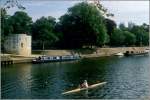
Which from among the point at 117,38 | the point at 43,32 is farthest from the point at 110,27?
the point at 43,32

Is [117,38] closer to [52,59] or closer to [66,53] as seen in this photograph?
[66,53]

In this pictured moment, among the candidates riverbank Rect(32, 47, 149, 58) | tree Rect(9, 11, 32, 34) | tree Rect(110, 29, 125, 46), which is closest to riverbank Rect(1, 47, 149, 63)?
riverbank Rect(32, 47, 149, 58)

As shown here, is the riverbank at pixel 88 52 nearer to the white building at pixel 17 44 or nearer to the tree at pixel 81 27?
the tree at pixel 81 27

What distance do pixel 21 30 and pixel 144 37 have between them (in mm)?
69184

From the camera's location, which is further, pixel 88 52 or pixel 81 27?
pixel 88 52

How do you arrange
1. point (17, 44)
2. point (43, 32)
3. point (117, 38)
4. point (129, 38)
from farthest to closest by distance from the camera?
point (129, 38) < point (117, 38) < point (43, 32) < point (17, 44)

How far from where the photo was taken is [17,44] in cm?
9325

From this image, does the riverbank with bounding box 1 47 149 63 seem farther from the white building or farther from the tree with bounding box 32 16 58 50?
the tree with bounding box 32 16 58 50

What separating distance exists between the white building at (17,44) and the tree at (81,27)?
23.3m

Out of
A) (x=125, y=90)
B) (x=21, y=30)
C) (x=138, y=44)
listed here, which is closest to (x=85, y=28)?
(x=21, y=30)

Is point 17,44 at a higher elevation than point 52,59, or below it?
higher

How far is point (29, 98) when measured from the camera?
37.8 metres

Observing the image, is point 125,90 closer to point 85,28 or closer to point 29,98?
point 29,98

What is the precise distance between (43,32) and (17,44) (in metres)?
16.6
